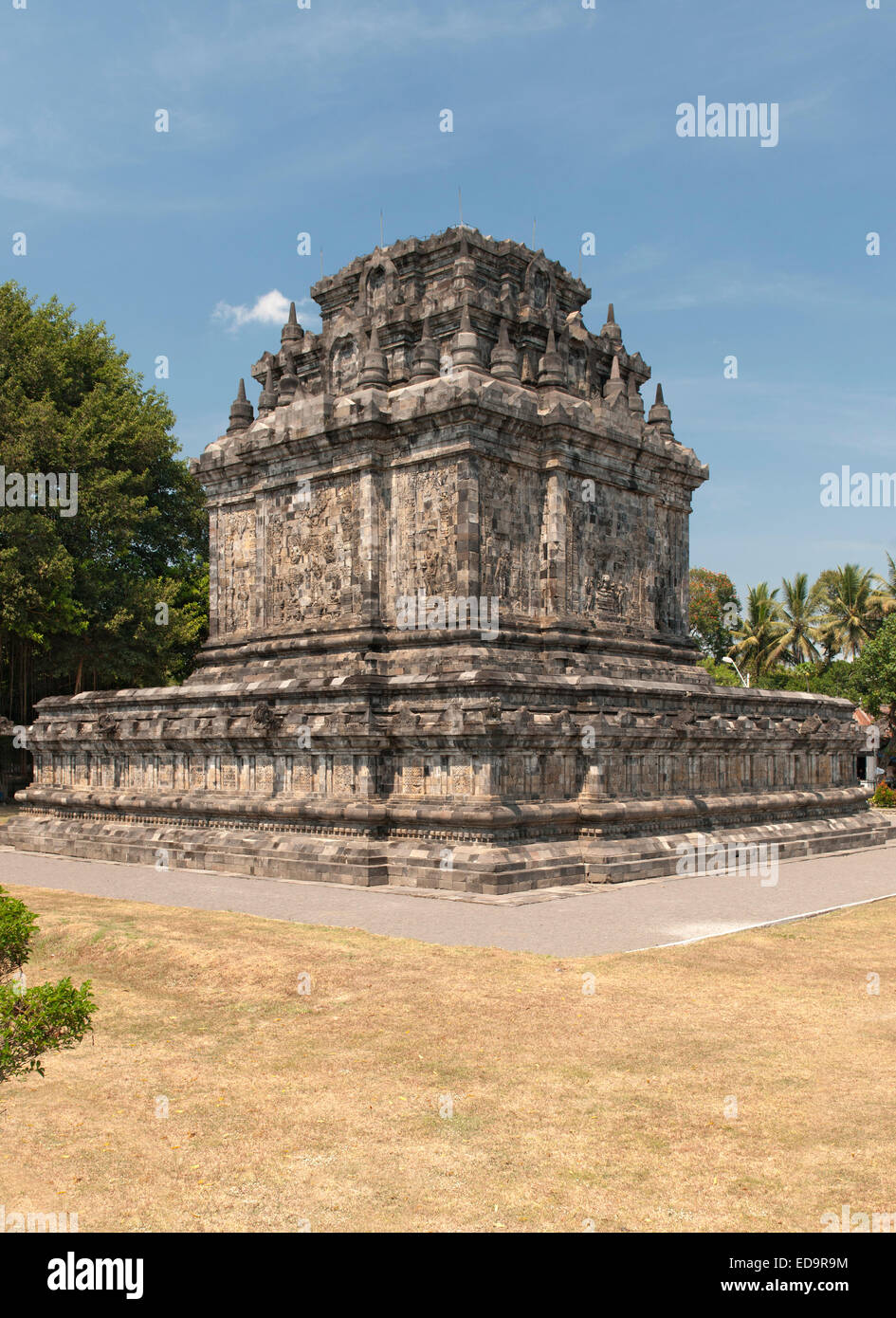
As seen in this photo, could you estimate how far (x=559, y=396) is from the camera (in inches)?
897

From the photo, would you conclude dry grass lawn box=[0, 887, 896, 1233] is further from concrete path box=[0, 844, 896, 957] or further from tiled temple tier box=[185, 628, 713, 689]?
tiled temple tier box=[185, 628, 713, 689]

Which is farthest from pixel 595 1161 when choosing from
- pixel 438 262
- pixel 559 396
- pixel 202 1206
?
pixel 438 262

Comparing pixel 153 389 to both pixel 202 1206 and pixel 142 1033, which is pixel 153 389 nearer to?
pixel 142 1033

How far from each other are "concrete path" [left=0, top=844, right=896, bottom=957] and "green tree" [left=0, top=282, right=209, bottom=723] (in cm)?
1467

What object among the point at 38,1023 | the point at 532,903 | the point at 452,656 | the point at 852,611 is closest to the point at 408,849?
the point at 532,903

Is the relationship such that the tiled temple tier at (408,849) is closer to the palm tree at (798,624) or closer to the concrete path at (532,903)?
the concrete path at (532,903)

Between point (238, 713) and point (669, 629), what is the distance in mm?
10761

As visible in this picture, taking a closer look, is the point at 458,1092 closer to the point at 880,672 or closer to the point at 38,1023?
the point at 38,1023

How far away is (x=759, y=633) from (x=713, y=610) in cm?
317

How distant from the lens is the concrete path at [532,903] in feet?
43.5

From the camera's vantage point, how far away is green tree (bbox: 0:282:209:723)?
33.3 metres

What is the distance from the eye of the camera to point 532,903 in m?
15.9

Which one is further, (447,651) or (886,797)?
(886,797)

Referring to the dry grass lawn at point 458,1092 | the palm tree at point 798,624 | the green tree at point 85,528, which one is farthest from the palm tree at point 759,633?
the dry grass lawn at point 458,1092
